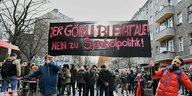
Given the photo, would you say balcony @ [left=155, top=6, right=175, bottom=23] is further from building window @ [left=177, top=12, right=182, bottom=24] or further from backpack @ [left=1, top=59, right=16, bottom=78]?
backpack @ [left=1, top=59, right=16, bottom=78]

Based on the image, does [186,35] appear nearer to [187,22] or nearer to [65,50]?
[187,22]

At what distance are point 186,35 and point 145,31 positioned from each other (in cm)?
1794

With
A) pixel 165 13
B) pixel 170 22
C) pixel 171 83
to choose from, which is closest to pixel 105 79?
pixel 171 83

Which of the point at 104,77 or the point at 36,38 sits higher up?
the point at 36,38

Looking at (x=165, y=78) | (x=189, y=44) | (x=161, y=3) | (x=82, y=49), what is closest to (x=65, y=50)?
(x=82, y=49)

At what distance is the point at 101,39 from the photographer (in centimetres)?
838

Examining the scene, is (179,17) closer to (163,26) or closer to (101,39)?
(163,26)

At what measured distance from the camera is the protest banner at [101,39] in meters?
8.05

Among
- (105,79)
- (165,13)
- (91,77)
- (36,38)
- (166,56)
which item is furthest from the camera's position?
(36,38)

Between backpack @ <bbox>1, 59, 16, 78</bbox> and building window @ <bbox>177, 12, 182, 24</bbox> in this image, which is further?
building window @ <bbox>177, 12, 182, 24</bbox>

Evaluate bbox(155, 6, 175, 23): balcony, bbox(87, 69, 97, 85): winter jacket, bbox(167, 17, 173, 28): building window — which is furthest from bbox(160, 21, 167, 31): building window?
bbox(87, 69, 97, 85): winter jacket

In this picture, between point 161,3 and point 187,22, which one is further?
point 161,3

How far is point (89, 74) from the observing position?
34.2 ft

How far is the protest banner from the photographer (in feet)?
26.4
